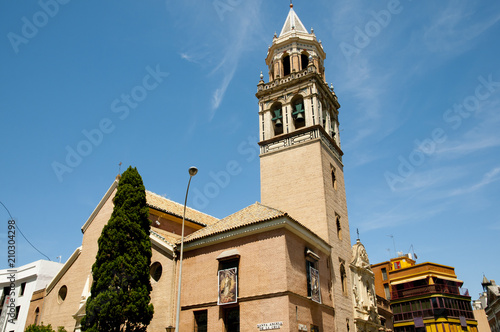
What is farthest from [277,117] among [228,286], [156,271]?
[228,286]

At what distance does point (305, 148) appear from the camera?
93.5ft

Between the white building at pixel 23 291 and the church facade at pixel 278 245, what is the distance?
43.4ft

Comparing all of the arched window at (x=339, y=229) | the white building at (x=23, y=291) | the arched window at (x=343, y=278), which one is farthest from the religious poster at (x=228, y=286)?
the white building at (x=23, y=291)

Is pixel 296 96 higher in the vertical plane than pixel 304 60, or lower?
lower

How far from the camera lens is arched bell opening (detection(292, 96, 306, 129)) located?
98.9 feet

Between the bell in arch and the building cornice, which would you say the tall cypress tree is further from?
the bell in arch

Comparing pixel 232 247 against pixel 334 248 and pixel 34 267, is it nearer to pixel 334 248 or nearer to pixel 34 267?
pixel 334 248

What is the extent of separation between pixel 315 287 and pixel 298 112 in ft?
45.1

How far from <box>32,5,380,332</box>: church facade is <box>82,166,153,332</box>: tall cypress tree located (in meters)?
2.46

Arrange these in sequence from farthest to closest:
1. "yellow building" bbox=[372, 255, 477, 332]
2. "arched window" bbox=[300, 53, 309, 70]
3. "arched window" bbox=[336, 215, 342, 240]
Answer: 1. "yellow building" bbox=[372, 255, 477, 332]
2. "arched window" bbox=[300, 53, 309, 70]
3. "arched window" bbox=[336, 215, 342, 240]

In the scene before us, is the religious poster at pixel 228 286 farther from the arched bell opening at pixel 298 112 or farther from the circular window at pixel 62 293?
the arched bell opening at pixel 298 112

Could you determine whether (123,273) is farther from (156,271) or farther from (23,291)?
(23,291)

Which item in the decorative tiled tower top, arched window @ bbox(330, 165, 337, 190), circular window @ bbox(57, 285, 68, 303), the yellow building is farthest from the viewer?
the yellow building

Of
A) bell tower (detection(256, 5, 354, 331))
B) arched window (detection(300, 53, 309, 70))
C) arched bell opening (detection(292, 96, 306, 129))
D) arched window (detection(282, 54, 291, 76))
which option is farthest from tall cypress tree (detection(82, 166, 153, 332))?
arched window (detection(300, 53, 309, 70))
